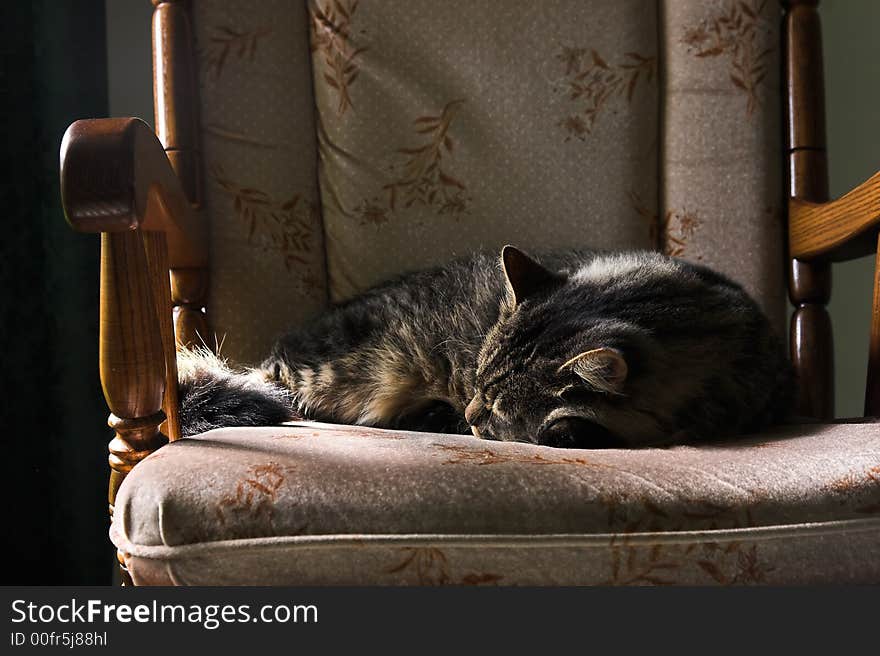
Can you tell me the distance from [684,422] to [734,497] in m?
0.30

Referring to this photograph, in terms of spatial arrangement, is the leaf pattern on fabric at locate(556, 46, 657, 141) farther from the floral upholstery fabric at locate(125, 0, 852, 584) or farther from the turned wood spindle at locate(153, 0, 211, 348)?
the turned wood spindle at locate(153, 0, 211, 348)

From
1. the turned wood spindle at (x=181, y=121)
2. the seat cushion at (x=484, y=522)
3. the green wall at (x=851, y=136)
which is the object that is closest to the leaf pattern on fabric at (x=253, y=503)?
the seat cushion at (x=484, y=522)

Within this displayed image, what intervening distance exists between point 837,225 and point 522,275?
57cm

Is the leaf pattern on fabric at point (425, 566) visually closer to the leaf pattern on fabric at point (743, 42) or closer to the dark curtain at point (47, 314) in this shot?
the leaf pattern on fabric at point (743, 42)

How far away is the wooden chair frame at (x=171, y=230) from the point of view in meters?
0.82

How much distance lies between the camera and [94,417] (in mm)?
1815

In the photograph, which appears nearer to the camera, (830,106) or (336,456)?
(336,456)

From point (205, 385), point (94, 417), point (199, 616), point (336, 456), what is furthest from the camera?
point (94, 417)

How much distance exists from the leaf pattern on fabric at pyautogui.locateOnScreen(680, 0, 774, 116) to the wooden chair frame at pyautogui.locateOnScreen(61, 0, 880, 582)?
0.05 meters

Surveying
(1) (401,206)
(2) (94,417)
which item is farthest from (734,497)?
(2) (94,417)

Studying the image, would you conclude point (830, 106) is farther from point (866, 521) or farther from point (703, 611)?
point (703, 611)

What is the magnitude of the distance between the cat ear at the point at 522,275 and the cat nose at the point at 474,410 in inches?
6.0

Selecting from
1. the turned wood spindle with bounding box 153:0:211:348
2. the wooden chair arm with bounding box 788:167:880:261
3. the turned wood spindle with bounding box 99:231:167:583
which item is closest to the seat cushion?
the turned wood spindle with bounding box 99:231:167:583

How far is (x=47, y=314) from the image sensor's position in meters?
1.71
